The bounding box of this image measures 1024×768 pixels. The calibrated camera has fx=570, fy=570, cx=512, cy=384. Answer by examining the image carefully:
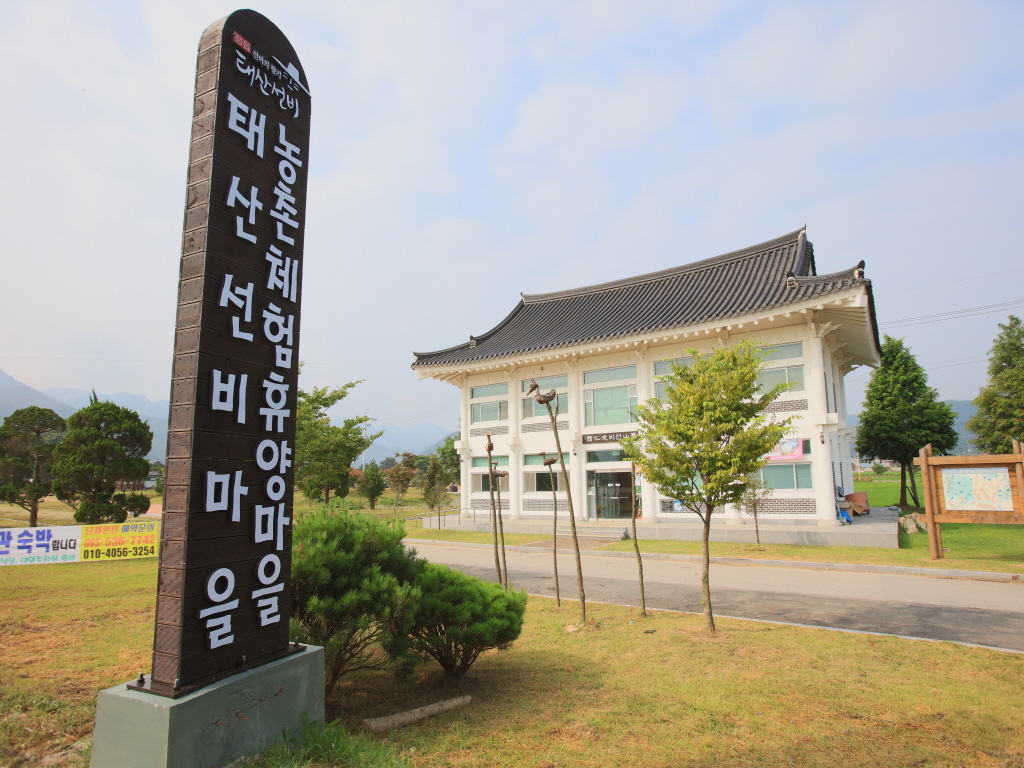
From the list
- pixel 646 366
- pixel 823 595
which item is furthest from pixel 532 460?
pixel 823 595

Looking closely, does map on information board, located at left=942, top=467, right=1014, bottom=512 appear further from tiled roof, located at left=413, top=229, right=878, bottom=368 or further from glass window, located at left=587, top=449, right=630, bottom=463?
glass window, located at left=587, top=449, right=630, bottom=463

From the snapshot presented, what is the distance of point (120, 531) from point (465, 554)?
33.0 feet

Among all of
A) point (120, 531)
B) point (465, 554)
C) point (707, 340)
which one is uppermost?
point (707, 340)

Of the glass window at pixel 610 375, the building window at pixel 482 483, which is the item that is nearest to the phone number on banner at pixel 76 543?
the building window at pixel 482 483

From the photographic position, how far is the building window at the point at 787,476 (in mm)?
20219

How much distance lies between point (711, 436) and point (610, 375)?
16.7 meters

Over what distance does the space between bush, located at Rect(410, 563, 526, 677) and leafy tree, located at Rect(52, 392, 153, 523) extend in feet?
56.9

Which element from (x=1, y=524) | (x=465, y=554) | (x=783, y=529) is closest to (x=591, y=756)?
(x=465, y=554)

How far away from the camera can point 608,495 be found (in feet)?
82.8

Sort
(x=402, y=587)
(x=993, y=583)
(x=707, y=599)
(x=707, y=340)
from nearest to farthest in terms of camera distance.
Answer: (x=402, y=587) < (x=707, y=599) < (x=993, y=583) < (x=707, y=340)

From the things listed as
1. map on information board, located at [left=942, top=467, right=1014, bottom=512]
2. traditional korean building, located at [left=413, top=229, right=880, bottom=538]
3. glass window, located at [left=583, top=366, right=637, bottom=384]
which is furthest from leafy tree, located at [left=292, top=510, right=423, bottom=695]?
glass window, located at [left=583, top=366, right=637, bottom=384]

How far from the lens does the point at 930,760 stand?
425 centimetres

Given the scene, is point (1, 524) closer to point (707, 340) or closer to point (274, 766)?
point (274, 766)

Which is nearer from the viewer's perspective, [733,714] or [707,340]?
[733,714]
